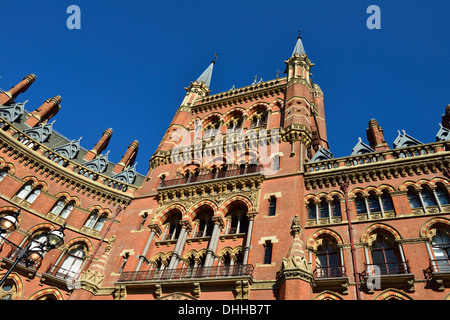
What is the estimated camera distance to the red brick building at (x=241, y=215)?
18.2 metres

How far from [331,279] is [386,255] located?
3870 mm

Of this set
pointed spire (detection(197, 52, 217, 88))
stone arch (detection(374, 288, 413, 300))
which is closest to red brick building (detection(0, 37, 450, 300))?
stone arch (detection(374, 288, 413, 300))

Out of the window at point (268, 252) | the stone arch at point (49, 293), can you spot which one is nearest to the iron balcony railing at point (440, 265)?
the window at point (268, 252)

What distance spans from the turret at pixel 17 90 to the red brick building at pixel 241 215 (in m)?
0.24

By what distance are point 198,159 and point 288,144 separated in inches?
353

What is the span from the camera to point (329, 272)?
18.9 meters

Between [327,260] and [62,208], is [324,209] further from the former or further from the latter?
[62,208]

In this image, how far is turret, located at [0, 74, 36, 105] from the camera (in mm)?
35094

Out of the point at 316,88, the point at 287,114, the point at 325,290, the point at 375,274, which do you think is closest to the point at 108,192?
the point at 287,114

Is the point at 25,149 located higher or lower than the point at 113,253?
higher

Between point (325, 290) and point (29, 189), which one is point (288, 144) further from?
point (29, 189)

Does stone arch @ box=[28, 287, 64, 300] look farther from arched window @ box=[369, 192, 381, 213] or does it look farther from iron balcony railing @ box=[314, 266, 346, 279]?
arched window @ box=[369, 192, 381, 213]

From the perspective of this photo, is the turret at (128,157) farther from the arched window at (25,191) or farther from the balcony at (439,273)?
the balcony at (439,273)

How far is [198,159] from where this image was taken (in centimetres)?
3130
